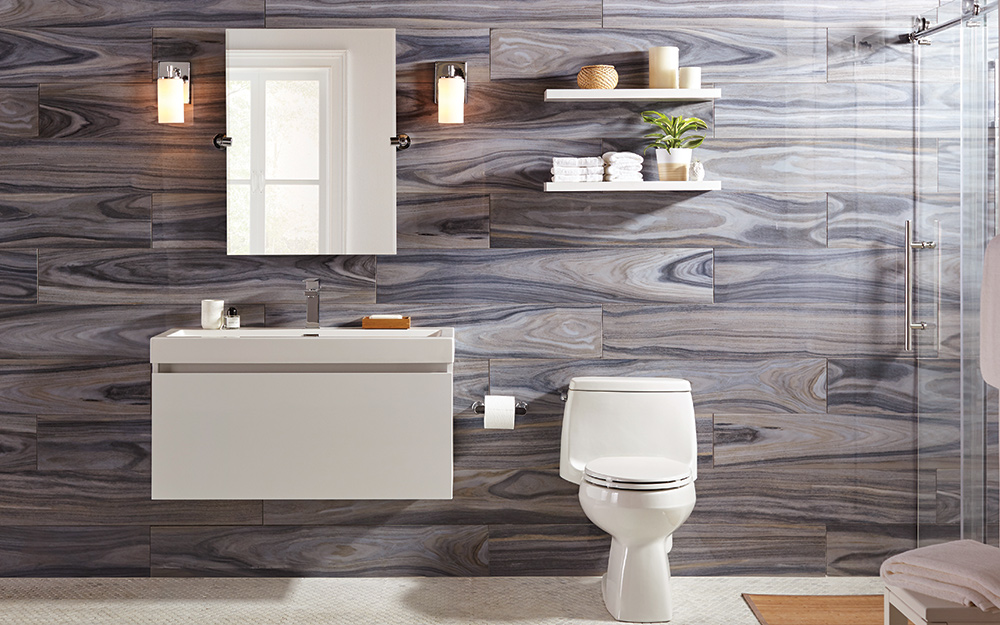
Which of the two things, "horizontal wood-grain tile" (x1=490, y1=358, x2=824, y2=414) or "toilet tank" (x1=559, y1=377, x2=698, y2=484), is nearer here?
"toilet tank" (x1=559, y1=377, x2=698, y2=484)

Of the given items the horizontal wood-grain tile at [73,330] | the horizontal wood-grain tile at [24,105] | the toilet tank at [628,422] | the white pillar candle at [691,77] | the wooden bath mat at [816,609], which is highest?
the white pillar candle at [691,77]

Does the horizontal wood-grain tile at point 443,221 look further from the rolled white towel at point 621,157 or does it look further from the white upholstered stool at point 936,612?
the white upholstered stool at point 936,612

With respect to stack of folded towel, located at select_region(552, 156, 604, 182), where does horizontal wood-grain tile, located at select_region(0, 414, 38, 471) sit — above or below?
below

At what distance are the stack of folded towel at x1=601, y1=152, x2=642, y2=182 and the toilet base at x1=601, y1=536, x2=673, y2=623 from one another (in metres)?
1.18

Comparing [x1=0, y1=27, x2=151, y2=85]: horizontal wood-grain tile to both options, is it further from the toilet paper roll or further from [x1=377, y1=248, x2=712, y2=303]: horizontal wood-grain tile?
the toilet paper roll

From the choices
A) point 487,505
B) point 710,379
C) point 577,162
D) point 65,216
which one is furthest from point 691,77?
point 65,216

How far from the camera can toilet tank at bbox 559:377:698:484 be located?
2.77m

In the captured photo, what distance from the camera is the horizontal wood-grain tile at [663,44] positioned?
2877 mm

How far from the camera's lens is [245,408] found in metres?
2.51

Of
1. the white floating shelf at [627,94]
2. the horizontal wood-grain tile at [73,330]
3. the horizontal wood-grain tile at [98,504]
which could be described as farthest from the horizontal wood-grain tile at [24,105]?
the white floating shelf at [627,94]

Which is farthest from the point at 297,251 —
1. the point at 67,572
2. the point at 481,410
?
the point at 67,572

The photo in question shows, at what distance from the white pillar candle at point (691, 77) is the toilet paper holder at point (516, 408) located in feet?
3.99

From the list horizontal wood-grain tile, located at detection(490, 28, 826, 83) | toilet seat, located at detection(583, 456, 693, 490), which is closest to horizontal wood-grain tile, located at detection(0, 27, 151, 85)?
horizontal wood-grain tile, located at detection(490, 28, 826, 83)

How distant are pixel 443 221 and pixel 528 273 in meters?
0.35
